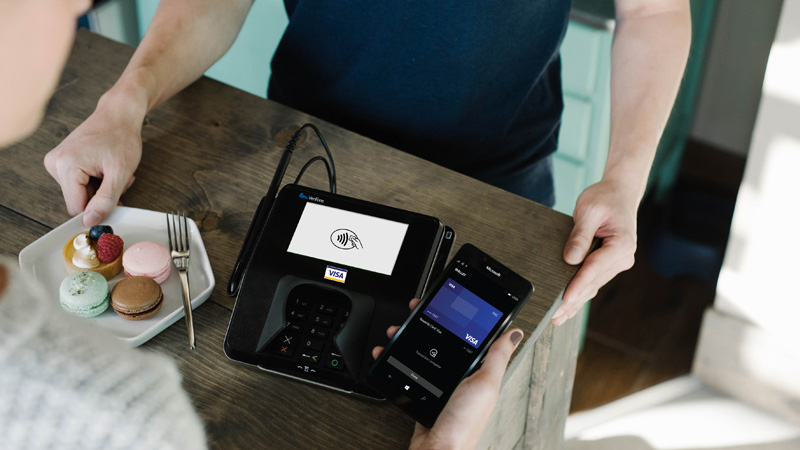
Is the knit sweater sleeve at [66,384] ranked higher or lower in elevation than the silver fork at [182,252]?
higher

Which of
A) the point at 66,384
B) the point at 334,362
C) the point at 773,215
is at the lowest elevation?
the point at 773,215

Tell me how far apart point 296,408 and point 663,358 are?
1.40m

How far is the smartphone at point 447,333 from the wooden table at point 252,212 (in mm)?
37

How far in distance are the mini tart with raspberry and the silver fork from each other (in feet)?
0.19

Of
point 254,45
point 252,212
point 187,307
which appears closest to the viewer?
point 187,307

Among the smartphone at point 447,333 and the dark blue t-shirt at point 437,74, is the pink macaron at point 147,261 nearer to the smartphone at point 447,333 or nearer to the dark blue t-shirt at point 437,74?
the smartphone at point 447,333

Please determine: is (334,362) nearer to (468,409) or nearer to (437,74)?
(468,409)

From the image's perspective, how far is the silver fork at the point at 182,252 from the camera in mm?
746

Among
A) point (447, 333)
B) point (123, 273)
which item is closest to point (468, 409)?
point (447, 333)

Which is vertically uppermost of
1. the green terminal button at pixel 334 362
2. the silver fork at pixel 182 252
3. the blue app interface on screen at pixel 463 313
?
the blue app interface on screen at pixel 463 313

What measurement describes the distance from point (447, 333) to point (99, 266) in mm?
387

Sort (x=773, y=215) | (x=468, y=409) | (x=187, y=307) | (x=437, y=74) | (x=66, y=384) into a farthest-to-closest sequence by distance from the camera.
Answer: (x=773, y=215)
(x=437, y=74)
(x=187, y=307)
(x=468, y=409)
(x=66, y=384)

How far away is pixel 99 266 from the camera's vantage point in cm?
78

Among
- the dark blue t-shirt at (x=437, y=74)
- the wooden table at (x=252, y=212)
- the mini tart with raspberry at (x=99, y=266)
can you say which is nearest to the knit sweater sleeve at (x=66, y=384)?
the wooden table at (x=252, y=212)
